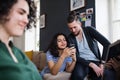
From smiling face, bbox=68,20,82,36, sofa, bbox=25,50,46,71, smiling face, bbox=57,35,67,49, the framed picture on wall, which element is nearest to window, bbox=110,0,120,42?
the framed picture on wall

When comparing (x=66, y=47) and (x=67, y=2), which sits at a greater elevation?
(x=67, y=2)

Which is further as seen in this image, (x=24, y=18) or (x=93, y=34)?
(x=93, y=34)

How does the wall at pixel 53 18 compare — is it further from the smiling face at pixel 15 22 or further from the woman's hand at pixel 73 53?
the smiling face at pixel 15 22

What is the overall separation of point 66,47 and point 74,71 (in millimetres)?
316

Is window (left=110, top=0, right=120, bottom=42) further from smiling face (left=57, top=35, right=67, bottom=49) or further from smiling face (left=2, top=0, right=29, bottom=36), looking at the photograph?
smiling face (left=2, top=0, right=29, bottom=36)

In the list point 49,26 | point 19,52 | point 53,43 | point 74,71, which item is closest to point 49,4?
point 49,26

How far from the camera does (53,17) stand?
192 inches

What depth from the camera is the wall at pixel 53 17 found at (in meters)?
4.48

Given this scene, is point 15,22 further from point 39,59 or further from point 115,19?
point 39,59

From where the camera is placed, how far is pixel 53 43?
292cm

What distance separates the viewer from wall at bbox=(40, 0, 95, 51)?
4.48m

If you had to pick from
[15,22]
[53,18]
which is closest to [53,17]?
[53,18]

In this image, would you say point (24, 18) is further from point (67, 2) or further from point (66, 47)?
point (67, 2)

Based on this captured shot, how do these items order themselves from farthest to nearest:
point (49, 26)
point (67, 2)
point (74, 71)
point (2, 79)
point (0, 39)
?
point (49, 26) < point (67, 2) < point (74, 71) < point (0, 39) < point (2, 79)
